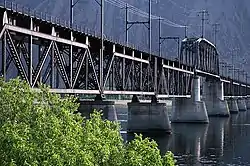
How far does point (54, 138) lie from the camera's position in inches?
840

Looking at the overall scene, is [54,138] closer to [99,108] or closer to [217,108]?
[99,108]

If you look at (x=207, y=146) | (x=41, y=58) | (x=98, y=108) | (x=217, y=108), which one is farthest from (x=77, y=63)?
(x=217, y=108)

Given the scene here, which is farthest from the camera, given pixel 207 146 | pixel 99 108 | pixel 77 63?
pixel 207 146

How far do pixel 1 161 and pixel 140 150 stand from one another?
5.61m

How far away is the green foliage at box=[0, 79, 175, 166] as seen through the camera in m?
20.5

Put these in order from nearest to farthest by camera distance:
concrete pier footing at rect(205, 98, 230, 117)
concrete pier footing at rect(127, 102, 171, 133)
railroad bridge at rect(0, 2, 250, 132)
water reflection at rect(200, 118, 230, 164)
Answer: railroad bridge at rect(0, 2, 250, 132)
water reflection at rect(200, 118, 230, 164)
concrete pier footing at rect(127, 102, 171, 133)
concrete pier footing at rect(205, 98, 230, 117)

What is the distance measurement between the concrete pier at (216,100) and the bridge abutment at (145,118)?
87899 millimetres

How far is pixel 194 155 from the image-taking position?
75875 millimetres

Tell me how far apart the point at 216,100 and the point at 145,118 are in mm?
93675

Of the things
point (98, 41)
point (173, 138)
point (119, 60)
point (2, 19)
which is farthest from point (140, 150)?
point (173, 138)

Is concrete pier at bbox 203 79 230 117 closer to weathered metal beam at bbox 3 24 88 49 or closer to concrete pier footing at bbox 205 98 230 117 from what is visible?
concrete pier footing at bbox 205 98 230 117

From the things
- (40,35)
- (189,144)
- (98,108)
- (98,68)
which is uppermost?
(40,35)

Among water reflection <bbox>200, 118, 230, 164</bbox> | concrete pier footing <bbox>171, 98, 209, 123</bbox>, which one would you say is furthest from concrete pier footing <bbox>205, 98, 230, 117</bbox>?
water reflection <bbox>200, 118, 230, 164</bbox>

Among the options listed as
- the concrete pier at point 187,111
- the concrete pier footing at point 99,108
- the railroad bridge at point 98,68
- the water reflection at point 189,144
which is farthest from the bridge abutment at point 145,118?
the concrete pier at point 187,111
